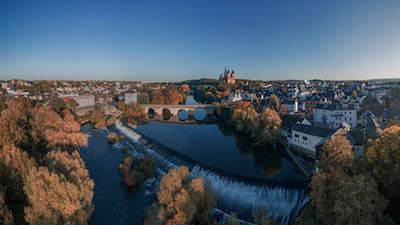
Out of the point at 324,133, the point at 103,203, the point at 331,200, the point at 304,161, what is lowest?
the point at 103,203

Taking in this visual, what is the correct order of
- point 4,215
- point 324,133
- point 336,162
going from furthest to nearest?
point 324,133 → point 336,162 → point 4,215

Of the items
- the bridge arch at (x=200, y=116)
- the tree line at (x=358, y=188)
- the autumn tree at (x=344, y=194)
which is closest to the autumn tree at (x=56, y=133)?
the tree line at (x=358, y=188)

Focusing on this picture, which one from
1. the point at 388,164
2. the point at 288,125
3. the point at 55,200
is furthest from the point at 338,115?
the point at 55,200

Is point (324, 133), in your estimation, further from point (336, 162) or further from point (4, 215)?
point (4, 215)

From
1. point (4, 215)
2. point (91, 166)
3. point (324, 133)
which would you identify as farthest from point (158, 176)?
point (324, 133)

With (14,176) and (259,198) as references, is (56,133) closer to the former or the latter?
(14,176)

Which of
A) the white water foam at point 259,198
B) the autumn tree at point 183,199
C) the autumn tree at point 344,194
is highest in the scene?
the autumn tree at point 344,194

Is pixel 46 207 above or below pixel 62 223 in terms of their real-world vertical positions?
above

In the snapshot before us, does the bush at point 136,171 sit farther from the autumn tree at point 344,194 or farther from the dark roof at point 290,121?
the dark roof at point 290,121
